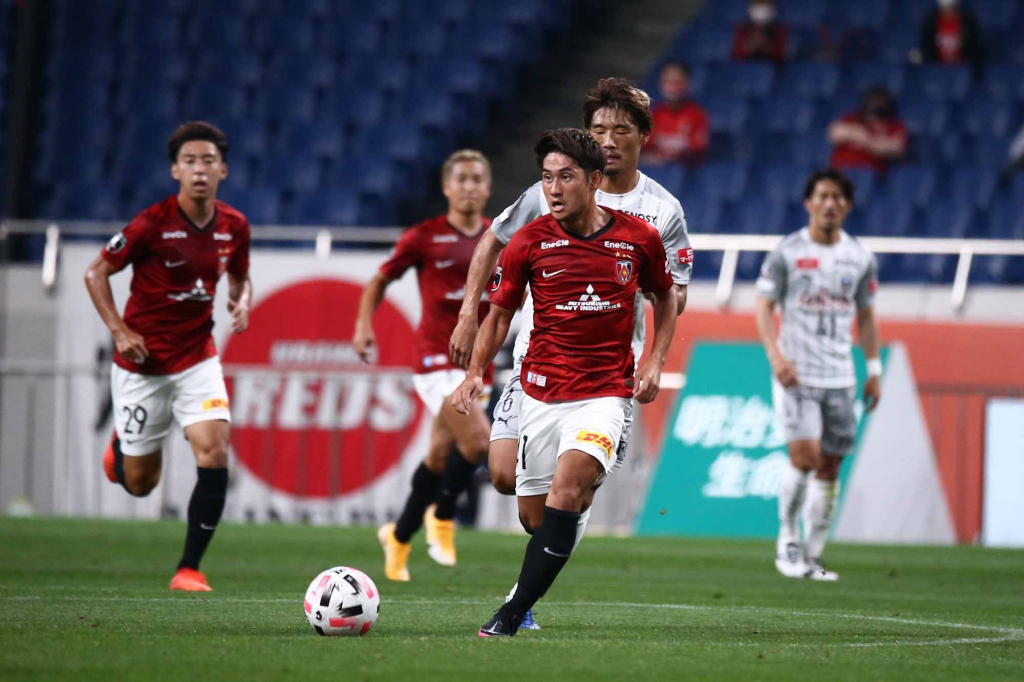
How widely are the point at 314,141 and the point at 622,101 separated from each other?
1209cm

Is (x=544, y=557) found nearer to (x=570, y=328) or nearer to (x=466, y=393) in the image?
(x=466, y=393)

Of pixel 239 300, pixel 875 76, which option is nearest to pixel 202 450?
pixel 239 300

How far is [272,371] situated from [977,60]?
9057mm

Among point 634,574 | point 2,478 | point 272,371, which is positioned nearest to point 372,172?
point 272,371

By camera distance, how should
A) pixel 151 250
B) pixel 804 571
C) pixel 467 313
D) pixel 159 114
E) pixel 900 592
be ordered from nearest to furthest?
pixel 467 313, pixel 151 250, pixel 900 592, pixel 804 571, pixel 159 114

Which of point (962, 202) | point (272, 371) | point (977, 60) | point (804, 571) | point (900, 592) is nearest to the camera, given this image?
point (900, 592)

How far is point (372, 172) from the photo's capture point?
18.5 m

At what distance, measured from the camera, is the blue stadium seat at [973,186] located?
17062mm

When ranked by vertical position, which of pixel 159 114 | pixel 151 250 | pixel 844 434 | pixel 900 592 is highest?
pixel 159 114

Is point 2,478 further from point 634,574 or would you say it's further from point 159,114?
point 634,574

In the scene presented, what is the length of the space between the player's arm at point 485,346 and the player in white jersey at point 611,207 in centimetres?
27

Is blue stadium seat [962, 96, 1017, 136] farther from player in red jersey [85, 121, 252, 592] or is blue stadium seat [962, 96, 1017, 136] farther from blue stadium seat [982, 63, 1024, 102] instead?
player in red jersey [85, 121, 252, 592]

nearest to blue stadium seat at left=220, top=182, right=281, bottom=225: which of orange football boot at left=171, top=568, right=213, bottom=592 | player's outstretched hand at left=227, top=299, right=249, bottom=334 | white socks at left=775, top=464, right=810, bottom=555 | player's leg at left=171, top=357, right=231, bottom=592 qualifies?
player's outstretched hand at left=227, top=299, right=249, bottom=334

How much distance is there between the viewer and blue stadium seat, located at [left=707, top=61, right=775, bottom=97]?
18641 millimetres
